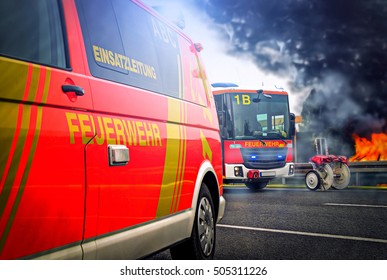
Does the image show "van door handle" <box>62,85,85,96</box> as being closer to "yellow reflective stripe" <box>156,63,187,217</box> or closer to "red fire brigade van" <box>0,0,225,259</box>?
"red fire brigade van" <box>0,0,225,259</box>

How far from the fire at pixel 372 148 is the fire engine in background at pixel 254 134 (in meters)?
3.70

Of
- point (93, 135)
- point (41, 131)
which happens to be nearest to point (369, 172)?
point (93, 135)

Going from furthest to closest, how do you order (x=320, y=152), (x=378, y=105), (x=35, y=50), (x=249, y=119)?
(x=378, y=105)
(x=320, y=152)
(x=249, y=119)
(x=35, y=50)

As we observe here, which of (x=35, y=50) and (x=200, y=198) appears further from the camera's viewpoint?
(x=200, y=198)

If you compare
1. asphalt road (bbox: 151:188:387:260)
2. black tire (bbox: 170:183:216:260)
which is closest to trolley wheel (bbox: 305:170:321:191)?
asphalt road (bbox: 151:188:387:260)

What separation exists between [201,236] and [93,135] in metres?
2.14

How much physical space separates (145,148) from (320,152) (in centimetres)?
1361

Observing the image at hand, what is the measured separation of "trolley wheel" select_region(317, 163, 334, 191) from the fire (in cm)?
391

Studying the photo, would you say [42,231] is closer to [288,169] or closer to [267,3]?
[267,3]

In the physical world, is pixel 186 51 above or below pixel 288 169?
above

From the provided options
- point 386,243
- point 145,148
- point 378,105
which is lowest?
point 386,243

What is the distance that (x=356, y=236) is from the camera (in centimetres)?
602
